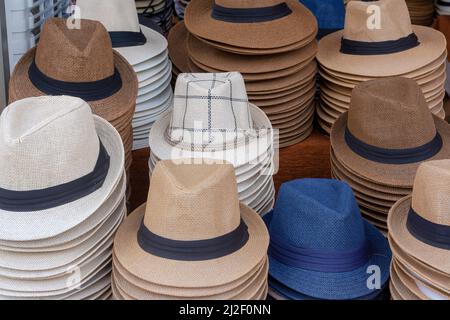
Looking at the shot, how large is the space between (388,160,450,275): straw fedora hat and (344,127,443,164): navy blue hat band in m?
0.55

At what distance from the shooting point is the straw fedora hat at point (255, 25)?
11.3ft

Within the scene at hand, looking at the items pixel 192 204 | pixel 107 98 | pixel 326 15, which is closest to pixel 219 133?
pixel 107 98

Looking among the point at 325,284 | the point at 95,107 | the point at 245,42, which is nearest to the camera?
the point at 325,284

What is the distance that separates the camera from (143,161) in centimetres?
360

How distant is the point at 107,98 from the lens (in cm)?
304

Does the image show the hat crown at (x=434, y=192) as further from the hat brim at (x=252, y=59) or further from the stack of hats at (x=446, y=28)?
the stack of hats at (x=446, y=28)

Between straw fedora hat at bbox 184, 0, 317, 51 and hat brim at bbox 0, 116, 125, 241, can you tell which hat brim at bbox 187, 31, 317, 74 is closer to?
straw fedora hat at bbox 184, 0, 317, 51

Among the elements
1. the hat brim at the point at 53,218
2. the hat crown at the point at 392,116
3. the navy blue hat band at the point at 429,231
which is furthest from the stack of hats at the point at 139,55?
the navy blue hat band at the point at 429,231

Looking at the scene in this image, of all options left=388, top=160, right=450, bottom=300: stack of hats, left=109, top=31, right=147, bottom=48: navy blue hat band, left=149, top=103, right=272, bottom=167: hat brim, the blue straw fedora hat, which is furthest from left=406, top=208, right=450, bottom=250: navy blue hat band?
the blue straw fedora hat

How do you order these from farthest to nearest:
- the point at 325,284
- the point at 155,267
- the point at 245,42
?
the point at 245,42
the point at 325,284
the point at 155,267

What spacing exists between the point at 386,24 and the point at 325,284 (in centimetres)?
141

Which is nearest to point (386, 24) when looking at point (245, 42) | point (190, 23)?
point (245, 42)

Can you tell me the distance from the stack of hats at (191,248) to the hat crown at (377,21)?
1.38 m

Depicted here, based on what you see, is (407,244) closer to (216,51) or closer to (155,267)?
(155,267)
